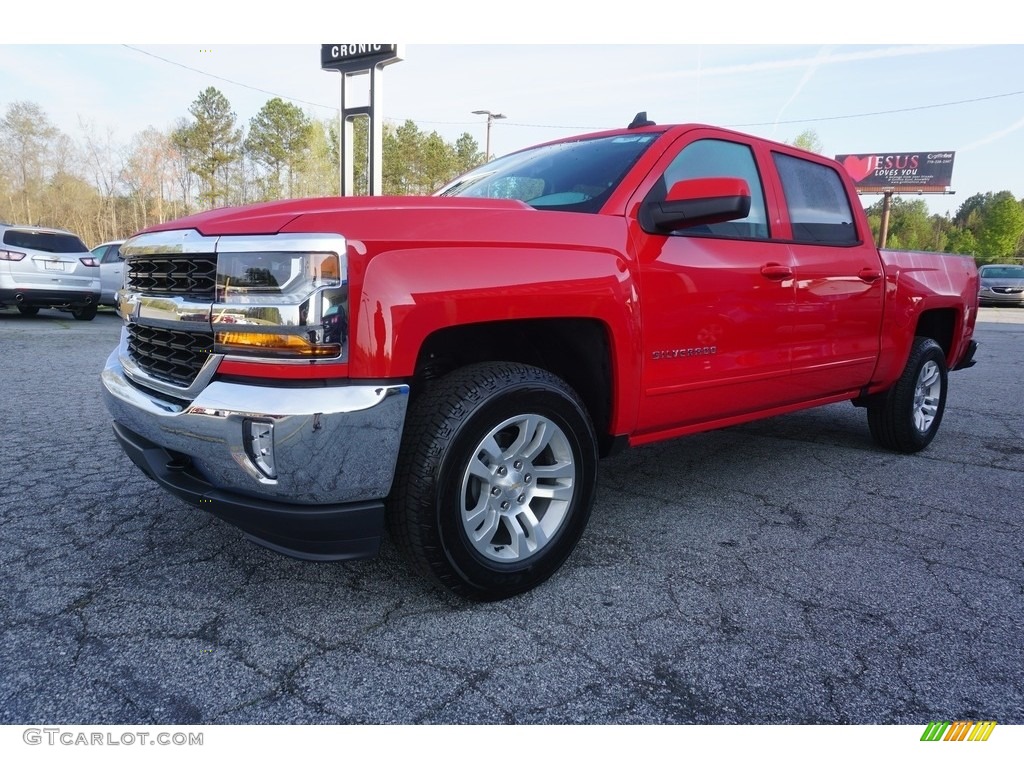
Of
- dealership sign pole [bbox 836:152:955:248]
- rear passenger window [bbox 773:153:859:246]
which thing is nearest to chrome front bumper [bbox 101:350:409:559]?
rear passenger window [bbox 773:153:859:246]

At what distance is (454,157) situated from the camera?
49.7 m

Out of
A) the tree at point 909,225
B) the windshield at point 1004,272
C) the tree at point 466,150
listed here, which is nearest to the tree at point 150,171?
the tree at point 466,150

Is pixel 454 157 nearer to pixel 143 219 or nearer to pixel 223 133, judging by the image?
pixel 223 133

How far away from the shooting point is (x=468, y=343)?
2.51 metres

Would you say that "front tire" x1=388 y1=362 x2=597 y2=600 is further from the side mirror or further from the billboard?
the billboard

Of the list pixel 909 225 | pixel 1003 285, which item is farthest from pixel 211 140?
pixel 909 225

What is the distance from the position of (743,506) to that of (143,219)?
5552 cm

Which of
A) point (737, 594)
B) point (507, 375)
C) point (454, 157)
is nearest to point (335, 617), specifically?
point (507, 375)

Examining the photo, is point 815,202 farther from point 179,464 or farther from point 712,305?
point 179,464

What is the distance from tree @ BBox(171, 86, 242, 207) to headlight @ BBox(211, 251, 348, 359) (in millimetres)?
45047

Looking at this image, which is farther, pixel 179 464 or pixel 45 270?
pixel 45 270

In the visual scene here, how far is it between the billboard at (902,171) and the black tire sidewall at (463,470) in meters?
67.1

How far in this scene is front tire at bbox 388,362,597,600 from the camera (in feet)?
6.88

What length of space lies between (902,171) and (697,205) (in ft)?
230
